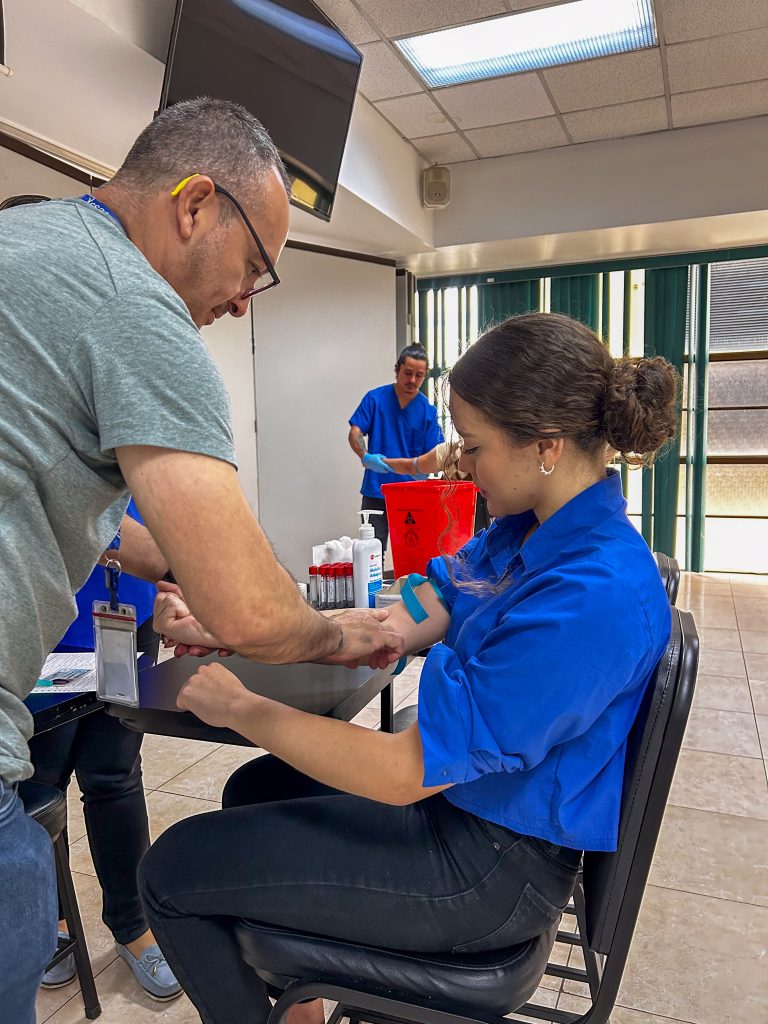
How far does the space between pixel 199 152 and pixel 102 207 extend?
14 centimetres

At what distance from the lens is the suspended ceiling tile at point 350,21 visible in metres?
3.51

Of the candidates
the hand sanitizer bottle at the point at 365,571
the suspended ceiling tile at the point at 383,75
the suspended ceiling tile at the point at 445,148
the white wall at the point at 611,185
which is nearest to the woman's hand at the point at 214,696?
the hand sanitizer bottle at the point at 365,571

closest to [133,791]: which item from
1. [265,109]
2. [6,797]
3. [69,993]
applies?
[69,993]

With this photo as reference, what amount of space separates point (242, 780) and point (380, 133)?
181 inches

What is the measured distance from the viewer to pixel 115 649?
3.78ft

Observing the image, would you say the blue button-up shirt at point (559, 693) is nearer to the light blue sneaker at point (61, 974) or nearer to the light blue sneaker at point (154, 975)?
the light blue sneaker at point (154, 975)

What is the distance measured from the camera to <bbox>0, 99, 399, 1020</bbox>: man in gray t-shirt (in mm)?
709

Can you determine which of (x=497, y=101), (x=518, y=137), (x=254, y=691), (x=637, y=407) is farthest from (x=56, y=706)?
(x=518, y=137)

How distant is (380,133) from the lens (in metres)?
4.85

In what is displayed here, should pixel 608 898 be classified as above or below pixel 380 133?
below

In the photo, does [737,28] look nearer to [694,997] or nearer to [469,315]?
[469,315]

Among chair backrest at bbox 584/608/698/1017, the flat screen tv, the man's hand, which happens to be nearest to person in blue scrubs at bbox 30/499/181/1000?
the man's hand

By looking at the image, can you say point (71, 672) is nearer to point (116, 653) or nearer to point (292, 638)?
point (116, 653)

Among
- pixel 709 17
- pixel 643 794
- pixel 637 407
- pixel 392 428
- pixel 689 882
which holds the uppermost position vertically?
pixel 709 17
